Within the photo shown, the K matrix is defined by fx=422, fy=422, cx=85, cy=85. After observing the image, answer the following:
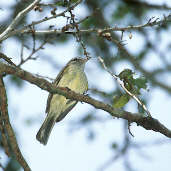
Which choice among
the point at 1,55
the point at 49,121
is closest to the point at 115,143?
the point at 49,121

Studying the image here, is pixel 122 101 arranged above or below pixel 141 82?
below

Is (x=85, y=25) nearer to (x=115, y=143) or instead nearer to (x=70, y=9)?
(x=115, y=143)

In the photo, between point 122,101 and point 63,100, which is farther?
point 63,100

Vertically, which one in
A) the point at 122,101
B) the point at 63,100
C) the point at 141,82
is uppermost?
the point at 141,82

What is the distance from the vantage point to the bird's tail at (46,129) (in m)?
6.13

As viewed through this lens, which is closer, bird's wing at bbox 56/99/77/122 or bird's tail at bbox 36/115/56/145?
bird's tail at bbox 36/115/56/145

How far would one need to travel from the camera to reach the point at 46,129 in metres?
6.44

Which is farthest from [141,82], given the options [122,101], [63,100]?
→ [63,100]

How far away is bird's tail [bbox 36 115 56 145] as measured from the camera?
6.13 metres

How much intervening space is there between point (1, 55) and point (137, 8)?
494 centimetres

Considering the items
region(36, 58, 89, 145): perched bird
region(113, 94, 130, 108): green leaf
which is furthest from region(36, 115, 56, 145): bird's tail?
region(113, 94, 130, 108): green leaf

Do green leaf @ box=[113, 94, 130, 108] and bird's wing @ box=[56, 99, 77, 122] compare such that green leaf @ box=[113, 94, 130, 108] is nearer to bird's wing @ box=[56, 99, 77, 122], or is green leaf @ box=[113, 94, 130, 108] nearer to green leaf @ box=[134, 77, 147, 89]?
green leaf @ box=[134, 77, 147, 89]

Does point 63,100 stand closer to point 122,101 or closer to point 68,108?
point 68,108

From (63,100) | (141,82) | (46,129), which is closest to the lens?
(141,82)
